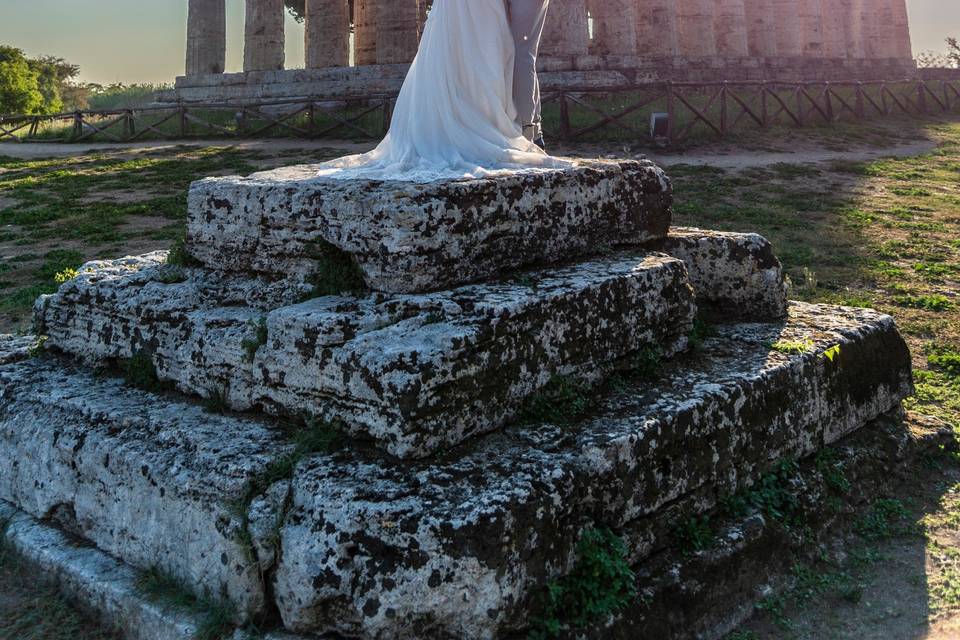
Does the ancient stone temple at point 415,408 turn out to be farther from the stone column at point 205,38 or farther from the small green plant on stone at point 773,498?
the stone column at point 205,38

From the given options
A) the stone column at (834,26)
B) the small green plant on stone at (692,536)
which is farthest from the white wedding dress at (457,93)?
the stone column at (834,26)

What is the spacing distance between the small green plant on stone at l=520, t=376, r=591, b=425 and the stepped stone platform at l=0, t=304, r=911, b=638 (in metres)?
0.05

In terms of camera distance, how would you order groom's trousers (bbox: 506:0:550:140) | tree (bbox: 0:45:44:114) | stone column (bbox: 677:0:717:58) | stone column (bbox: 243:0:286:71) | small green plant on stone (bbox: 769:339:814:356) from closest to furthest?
1. small green plant on stone (bbox: 769:339:814:356)
2. groom's trousers (bbox: 506:0:550:140)
3. stone column (bbox: 243:0:286:71)
4. stone column (bbox: 677:0:717:58)
5. tree (bbox: 0:45:44:114)

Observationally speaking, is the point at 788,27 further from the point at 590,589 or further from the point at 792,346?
the point at 590,589

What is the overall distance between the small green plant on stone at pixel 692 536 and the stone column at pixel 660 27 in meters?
24.0

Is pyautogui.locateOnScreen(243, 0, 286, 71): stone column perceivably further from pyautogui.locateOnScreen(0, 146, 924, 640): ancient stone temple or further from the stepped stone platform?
the stepped stone platform

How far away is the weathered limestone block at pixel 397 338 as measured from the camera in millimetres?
3092

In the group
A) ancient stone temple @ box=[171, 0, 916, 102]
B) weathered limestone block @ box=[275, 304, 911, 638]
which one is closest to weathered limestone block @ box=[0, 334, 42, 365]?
weathered limestone block @ box=[275, 304, 911, 638]

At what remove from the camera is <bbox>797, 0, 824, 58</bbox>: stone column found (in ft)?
101

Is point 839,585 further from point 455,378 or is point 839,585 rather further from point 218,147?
point 218,147

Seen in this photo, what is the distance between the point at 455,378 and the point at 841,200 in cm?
999

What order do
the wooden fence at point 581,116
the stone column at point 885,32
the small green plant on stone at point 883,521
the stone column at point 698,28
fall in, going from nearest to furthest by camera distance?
the small green plant on stone at point 883,521 < the wooden fence at point 581,116 < the stone column at point 698,28 < the stone column at point 885,32

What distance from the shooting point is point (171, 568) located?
3.24 metres

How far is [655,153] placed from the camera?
1495 cm
